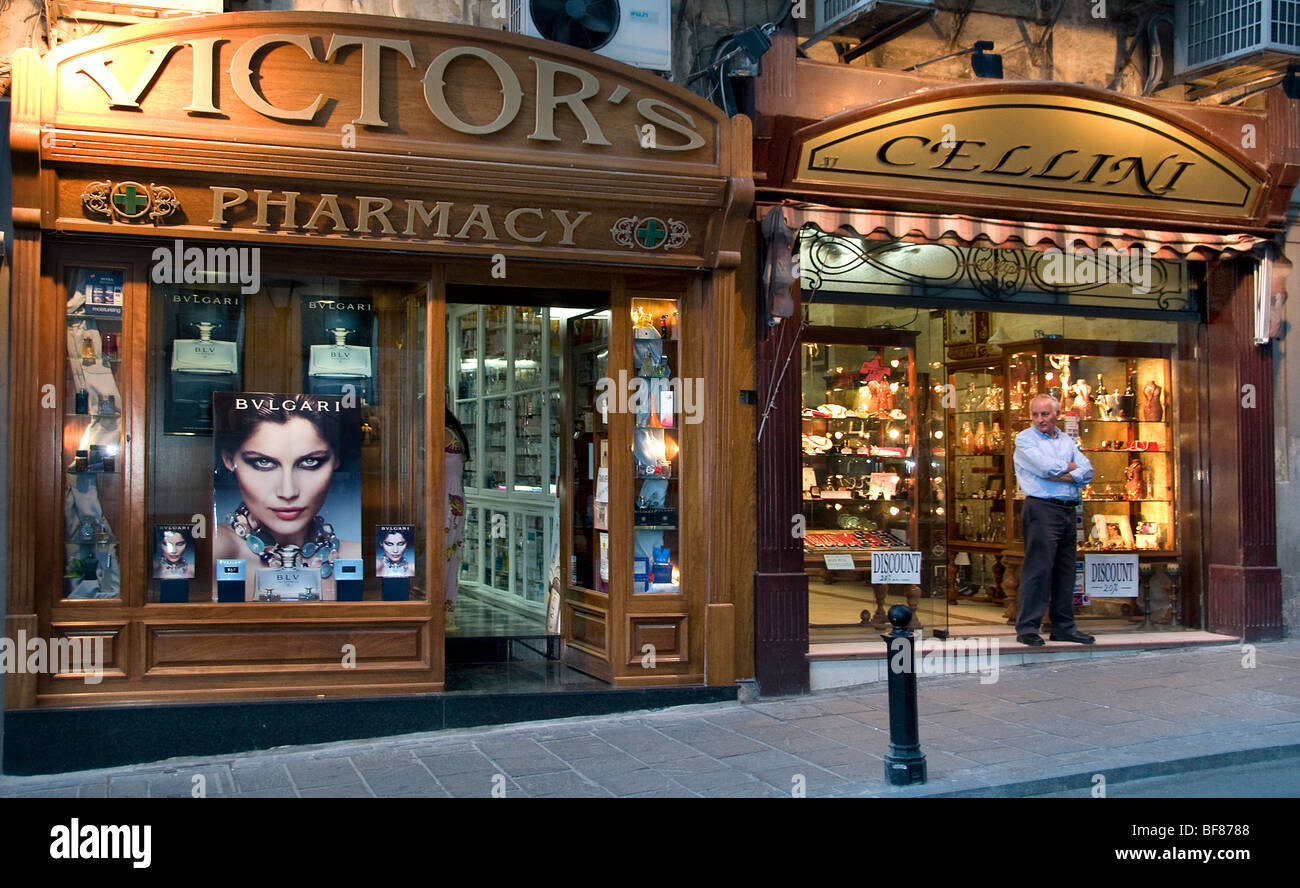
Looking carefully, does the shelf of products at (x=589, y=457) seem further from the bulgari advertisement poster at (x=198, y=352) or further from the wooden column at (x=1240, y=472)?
the wooden column at (x=1240, y=472)

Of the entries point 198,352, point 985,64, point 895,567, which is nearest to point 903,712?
point 895,567

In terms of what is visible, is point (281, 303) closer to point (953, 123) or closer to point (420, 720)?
point (420, 720)

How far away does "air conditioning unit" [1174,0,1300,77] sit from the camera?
991cm

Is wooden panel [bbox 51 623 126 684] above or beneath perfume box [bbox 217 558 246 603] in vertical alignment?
beneath

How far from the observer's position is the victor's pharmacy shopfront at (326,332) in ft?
23.9

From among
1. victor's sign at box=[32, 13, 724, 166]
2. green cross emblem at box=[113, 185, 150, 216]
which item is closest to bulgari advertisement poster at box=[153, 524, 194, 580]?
green cross emblem at box=[113, 185, 150, 216]

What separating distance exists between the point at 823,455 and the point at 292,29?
213 inches

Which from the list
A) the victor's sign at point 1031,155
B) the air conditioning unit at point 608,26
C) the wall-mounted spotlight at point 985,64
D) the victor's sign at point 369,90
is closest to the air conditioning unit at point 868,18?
the wall-mounted spotlight at point 985,64

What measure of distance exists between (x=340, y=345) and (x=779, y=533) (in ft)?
11.9

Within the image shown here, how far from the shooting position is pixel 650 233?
844 cm

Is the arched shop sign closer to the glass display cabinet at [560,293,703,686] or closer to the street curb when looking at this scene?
the glass display cabinet at [560,293,703,686]

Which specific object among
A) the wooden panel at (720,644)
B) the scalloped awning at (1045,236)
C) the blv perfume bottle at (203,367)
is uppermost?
the scalloped awning at (1045,236)

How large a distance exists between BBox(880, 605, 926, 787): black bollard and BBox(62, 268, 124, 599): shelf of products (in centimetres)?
502

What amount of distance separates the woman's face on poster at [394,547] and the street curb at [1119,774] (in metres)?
3.82
